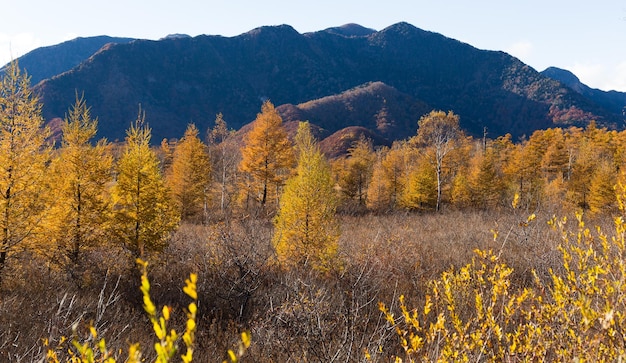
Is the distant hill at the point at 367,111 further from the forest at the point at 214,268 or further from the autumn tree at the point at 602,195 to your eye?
the forest at the point at 214,268

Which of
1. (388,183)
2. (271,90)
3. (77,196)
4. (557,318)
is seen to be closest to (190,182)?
(77,196)

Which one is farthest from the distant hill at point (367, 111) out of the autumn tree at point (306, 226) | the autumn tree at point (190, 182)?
the autumn tree at point (306, 226)

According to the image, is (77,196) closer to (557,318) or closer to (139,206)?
(139,206)

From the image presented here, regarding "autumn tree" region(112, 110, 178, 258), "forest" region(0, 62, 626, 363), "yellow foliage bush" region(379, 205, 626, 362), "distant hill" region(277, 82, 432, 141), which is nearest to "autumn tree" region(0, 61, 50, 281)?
"forest" region(0, 62, 626, 363)

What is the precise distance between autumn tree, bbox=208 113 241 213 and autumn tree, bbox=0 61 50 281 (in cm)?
1412

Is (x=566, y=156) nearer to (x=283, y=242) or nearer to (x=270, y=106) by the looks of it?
(x=270, y=106)

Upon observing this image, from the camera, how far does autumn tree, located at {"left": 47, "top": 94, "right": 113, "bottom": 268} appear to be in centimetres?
923

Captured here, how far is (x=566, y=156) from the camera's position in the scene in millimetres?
35594

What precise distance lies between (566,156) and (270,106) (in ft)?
103

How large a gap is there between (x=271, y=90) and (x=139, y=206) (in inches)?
6548

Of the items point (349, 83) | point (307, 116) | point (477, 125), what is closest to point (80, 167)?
point (307, 116)

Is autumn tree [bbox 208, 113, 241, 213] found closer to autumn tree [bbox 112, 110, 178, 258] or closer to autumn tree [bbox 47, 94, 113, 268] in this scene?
autumn tree [bbox 112, 110, 178, 258]

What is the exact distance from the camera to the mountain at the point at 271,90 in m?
112

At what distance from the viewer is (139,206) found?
34.7ft
